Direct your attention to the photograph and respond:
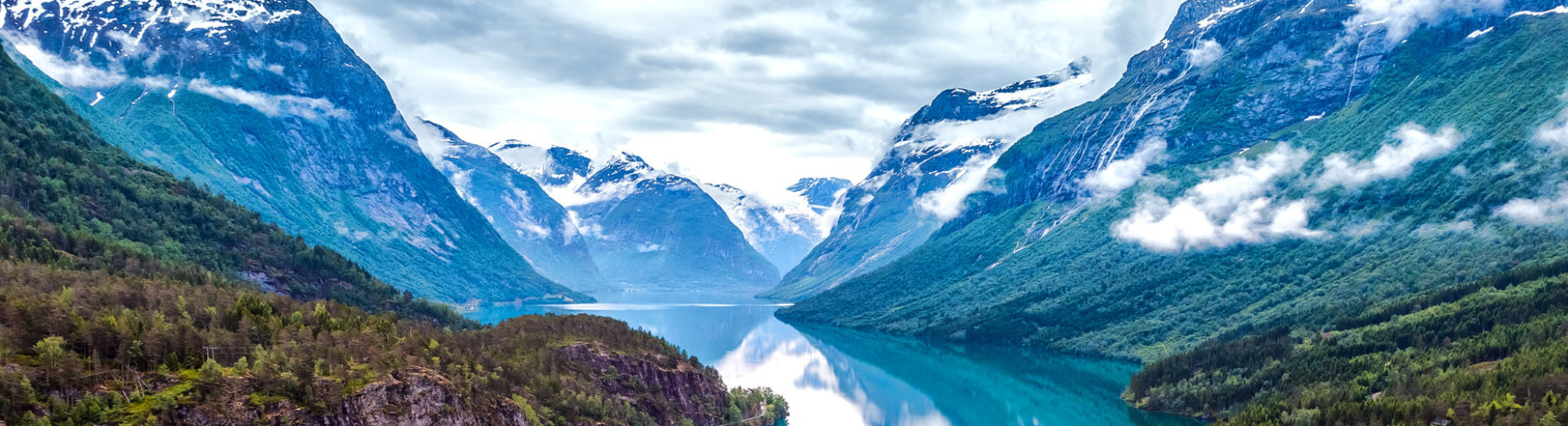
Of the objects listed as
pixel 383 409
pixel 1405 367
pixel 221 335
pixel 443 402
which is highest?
pixel 1405 367

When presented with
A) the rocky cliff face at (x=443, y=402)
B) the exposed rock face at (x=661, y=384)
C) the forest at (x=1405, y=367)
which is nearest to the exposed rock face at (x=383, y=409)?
the rocky cliff face at (x=443, y=402)

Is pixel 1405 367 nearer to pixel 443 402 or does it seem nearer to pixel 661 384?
pixel 661 384

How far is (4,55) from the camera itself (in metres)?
152

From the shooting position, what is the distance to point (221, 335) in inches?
2689

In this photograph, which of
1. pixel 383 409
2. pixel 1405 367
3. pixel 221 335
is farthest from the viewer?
pixel 1405 367

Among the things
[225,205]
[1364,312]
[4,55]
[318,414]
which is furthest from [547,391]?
[1364,312]

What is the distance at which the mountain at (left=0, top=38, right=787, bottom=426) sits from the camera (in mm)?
60094

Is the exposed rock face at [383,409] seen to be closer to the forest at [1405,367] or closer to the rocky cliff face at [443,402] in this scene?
the rocky cliff face at [443,402]

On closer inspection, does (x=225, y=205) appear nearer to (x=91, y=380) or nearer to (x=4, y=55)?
(x=4, y=55)

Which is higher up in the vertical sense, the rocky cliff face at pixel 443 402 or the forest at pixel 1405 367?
the forest at pixel 1405 367

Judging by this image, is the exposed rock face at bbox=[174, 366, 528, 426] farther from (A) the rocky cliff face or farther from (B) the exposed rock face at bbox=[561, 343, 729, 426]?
(B) the exposed rock face at bbox=[561, 343, 729, 426]

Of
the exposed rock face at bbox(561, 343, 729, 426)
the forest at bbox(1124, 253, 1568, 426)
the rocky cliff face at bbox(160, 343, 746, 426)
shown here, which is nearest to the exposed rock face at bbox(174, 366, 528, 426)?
the rocky cliff face at bbox(160, 343, 746, 426)

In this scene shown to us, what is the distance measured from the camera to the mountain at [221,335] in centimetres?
6009

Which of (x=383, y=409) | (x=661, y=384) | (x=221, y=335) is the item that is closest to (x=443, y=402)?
(x=383, y=409)
